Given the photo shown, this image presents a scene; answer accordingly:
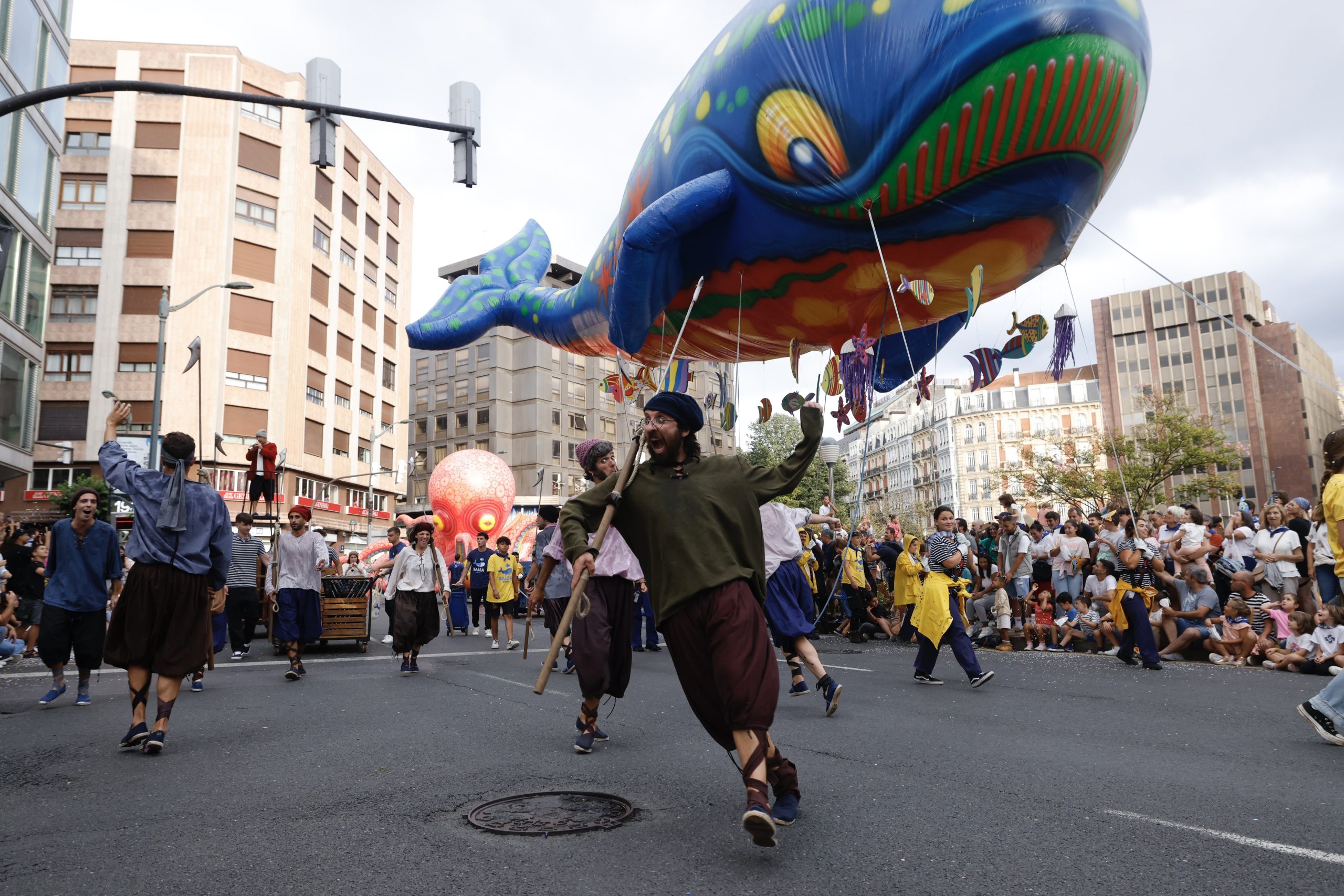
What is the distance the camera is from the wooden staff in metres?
3.44

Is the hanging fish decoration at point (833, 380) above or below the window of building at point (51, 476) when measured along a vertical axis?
below

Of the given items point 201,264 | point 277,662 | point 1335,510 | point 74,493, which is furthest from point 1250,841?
point 201,264

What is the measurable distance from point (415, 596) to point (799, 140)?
661cm

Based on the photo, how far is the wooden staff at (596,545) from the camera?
3441 millimetres

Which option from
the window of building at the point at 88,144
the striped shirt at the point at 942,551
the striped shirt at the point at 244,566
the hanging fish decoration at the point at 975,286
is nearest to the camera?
the hanging fish decoration at the point at 975,286

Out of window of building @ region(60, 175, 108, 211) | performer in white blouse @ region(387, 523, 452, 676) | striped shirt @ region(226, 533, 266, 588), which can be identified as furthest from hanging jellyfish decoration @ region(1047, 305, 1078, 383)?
window of building @ region(60, 175, 108, 211)

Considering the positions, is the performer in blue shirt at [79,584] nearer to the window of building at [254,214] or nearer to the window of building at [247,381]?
the window of building at [247,381]

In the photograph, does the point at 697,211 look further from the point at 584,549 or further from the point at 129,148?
the point at 129,148

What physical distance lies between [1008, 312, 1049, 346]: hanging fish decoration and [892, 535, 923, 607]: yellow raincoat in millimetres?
2646

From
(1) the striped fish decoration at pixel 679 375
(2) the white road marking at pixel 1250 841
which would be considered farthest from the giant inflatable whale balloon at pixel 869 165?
(2) the white road marking at pixel 1250 841

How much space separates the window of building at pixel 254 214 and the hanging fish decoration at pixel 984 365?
4003 cm

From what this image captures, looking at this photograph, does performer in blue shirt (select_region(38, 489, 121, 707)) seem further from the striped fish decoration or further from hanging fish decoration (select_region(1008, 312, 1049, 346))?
hanging fish decoration (select_region(1008, 312, 1049, 346))

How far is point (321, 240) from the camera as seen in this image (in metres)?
44.0

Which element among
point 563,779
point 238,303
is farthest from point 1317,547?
point 238,303
